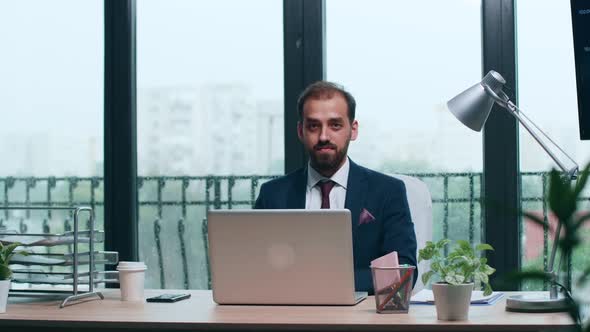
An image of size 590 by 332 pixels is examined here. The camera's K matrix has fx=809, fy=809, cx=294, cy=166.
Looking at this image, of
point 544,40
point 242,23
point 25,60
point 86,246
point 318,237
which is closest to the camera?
point 318,237

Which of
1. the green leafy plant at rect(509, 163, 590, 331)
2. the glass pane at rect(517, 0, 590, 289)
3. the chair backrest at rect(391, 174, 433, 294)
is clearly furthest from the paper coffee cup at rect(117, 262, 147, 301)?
the green leafy plant at rect(509, 163, 590, 331)

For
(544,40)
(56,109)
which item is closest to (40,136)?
(56,109)

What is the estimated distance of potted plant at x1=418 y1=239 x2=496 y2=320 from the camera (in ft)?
6.03

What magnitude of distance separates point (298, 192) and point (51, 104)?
149cm

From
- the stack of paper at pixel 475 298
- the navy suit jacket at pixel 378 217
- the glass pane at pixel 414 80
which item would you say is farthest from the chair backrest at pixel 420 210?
the glass pane at pixel 414 80

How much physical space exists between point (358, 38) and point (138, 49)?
3.27 feet

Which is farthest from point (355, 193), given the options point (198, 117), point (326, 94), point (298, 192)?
point (198, 117)

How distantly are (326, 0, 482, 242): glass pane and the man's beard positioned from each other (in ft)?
2.15

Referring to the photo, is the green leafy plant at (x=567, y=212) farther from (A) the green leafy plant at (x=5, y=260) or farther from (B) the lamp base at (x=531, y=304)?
(A) the green leafy plant at (x=5, y=260)

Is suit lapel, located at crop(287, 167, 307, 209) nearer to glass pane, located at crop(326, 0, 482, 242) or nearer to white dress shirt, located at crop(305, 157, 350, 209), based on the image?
white dress shirt, located at crop(305, 157, 350, 209)

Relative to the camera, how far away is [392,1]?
3338mm

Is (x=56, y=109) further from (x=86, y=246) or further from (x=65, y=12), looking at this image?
(x=86, y=246)

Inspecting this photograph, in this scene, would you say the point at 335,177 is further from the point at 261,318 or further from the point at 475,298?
the point at 261,318

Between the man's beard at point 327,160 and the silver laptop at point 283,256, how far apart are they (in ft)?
2.22
